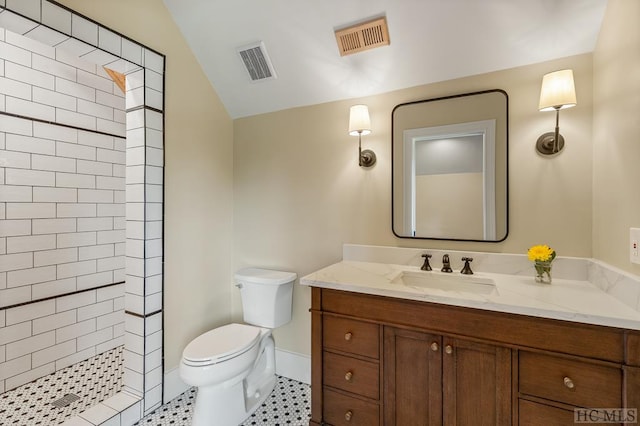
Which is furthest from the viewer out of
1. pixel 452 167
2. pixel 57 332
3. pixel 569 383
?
pixel 57 332

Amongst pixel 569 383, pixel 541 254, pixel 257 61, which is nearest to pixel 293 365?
pixel 569 383

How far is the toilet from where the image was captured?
1598mm

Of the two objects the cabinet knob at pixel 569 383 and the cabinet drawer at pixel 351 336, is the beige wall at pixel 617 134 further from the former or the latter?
the cabinet drawer at pixel 351 336

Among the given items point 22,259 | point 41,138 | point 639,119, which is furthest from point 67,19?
point 639,119

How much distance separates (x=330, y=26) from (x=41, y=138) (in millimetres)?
2170

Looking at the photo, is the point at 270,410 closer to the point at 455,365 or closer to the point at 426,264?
the point at 455,365

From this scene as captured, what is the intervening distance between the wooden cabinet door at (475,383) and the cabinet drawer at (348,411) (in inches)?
13.6

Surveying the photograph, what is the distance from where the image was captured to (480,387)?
122cm

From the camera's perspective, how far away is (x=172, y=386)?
6.32 ft

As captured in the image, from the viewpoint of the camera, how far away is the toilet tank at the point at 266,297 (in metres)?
2.03

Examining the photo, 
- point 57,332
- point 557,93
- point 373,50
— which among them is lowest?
point 57,332

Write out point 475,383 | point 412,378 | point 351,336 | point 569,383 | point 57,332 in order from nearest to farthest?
1. point 569,383
2. point 475,383
3. point 412,378
4. point 351,336
5. point 57,332

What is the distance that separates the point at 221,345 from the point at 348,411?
80cm

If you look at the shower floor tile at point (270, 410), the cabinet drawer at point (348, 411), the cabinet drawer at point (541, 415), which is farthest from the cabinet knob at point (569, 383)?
the shower floor tile at point (270, 410)
